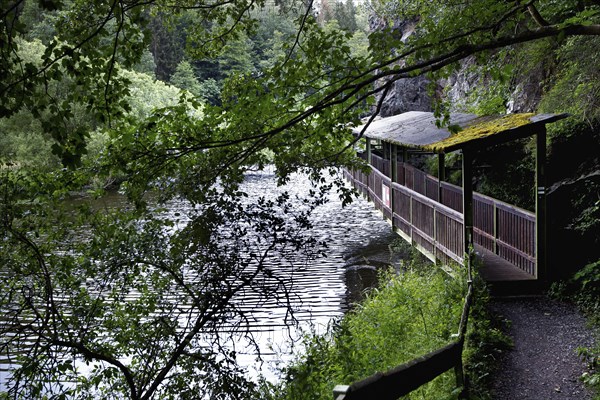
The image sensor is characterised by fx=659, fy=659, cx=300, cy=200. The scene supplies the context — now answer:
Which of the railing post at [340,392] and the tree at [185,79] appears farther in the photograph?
the tree at [185,79]

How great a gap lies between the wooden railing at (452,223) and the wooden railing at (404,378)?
5003 mm

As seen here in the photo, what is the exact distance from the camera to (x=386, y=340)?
959 cm

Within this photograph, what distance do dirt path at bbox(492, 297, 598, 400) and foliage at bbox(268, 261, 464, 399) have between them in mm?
710

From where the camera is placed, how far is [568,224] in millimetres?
11477

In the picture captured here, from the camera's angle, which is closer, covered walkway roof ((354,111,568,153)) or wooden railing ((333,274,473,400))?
wooden railing ((333,274,473,400))

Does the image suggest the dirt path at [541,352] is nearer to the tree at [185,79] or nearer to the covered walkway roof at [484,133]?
A: the covered walkway roof at [484,133]

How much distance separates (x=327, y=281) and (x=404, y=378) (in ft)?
47.3

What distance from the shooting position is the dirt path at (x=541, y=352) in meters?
6.70

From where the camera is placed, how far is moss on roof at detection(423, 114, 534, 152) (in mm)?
10609

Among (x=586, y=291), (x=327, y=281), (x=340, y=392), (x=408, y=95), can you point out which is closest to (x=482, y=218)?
(x=586, y=291)

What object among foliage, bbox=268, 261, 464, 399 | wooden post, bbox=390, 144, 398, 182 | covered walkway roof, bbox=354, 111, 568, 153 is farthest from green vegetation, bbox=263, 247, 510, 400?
wooden post, bbox=390, 144, 398, 182

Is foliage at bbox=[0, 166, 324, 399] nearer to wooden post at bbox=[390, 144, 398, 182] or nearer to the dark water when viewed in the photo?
the dark water

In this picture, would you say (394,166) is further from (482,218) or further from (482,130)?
(482,130)

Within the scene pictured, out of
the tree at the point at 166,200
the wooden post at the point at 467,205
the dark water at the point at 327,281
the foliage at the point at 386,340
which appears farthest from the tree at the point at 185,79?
the tree at the point at 166,200
